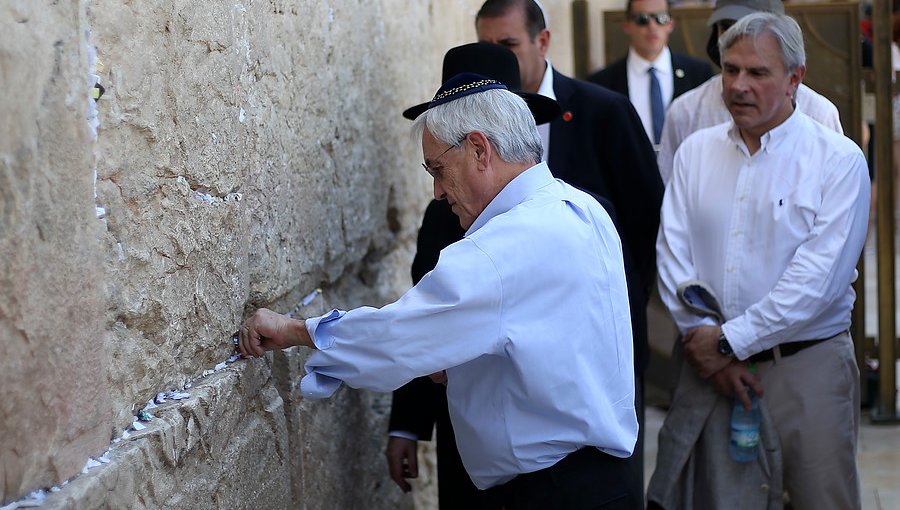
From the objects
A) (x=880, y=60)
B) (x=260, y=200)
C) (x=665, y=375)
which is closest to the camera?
(x=260, y=200)

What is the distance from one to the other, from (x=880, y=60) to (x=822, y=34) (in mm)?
313

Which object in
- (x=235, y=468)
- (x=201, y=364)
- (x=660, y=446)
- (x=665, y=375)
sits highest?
(x=201, y=364)

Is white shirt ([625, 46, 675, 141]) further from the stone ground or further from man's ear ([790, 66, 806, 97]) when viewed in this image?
man's ear ([790, 66, 806, 97])

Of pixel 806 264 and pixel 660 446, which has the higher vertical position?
Answer: pixel 806 264

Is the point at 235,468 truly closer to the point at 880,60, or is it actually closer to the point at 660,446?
the point at 660,446

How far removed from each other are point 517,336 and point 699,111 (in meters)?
2.14

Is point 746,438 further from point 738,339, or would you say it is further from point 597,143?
point 597,143

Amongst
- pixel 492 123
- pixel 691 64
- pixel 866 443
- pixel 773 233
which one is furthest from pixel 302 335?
pixel 866 443

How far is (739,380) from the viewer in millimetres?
3234

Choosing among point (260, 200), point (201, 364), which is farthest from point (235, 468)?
point (260, 200)

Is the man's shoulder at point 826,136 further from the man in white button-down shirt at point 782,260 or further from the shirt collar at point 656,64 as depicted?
the shirt collar at point 656,64

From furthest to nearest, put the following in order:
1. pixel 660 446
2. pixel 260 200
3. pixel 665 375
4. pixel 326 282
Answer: pixel 665 375 < pixel 660 446 < pixel 326 282 < pixel 260 200

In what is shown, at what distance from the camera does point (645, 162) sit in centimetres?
354

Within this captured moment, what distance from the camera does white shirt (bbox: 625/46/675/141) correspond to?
508cm
